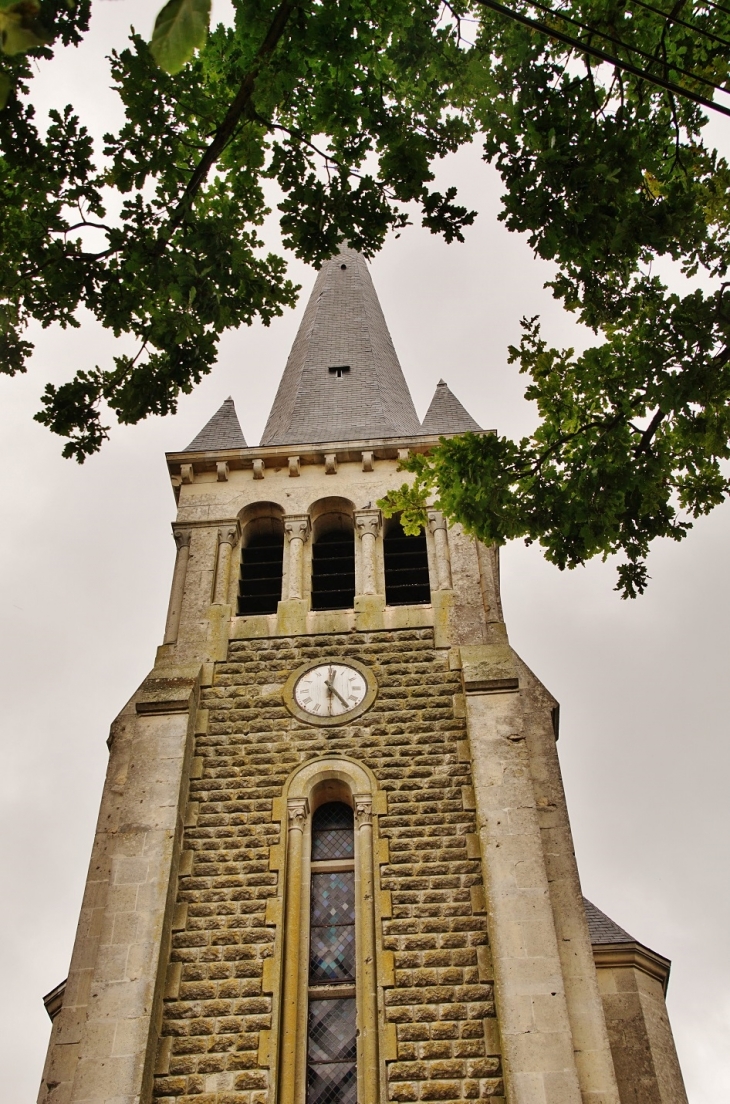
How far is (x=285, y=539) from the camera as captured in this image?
51.4 feet

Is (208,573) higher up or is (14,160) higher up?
(208,573)

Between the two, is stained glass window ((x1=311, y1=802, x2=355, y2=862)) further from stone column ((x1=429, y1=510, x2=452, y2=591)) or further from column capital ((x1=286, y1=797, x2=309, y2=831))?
stone column ((x1=429, y1=510, x2=452, y2=591))

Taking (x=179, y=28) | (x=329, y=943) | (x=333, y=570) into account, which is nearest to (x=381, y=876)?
(x=329, y=943)

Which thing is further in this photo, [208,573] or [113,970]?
[208,573]

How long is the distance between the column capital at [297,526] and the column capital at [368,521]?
28.8 inches

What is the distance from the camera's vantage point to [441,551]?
15148mm

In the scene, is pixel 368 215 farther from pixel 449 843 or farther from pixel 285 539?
pixel 285 539

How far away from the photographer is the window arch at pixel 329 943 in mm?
9777

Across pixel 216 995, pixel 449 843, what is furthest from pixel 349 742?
pixel 216 995

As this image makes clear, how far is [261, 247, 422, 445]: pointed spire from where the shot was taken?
18.7 metres

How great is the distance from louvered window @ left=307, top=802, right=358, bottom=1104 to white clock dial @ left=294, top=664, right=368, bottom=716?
1151mm

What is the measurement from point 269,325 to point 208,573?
26.4ft

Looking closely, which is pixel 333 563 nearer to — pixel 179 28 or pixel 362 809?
pixel 362 809

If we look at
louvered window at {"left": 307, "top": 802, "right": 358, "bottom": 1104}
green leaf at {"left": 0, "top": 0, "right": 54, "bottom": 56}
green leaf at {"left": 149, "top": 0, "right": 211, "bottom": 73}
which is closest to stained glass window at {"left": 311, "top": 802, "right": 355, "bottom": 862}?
louvered window at {"left": 307, "top": 802, "right": 358, "bottom": 1104}
